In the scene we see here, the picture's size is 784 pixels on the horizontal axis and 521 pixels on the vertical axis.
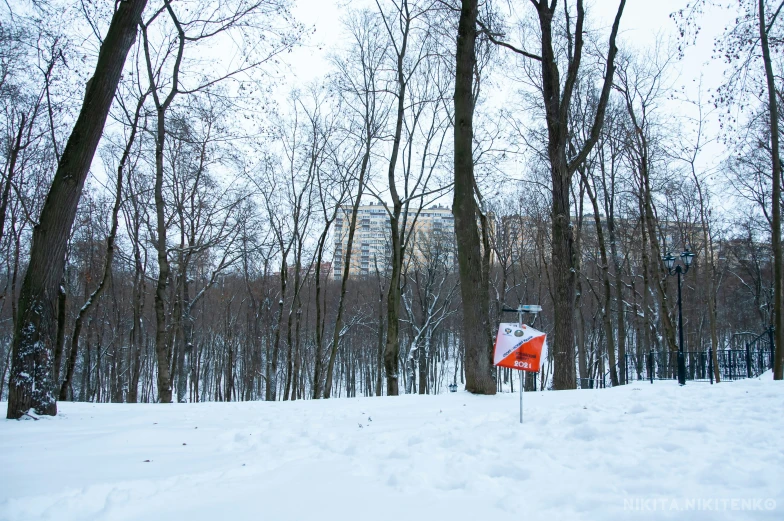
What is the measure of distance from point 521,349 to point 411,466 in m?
2.79

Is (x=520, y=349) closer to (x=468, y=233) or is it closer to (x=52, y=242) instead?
(x=468, y=233)

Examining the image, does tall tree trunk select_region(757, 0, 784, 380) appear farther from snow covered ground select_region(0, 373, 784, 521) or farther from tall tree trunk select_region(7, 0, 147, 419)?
tall tree trunk select_region(7, 0, 147, 419)

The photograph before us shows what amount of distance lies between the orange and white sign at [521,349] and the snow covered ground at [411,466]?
687 mm

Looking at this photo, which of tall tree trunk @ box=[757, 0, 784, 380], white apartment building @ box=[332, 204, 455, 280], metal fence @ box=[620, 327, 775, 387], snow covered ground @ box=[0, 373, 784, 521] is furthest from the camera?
white apartment building @ box=[332, 204, 455, 280]

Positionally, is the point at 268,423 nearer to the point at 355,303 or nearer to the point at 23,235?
the point at 23,235

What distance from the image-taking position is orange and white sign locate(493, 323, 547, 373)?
609 cm

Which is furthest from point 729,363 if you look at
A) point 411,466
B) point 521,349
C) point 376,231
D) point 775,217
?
point 376,231

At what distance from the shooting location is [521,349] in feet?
20.3

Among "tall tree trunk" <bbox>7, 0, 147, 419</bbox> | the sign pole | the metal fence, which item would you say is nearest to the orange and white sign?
the sign pole

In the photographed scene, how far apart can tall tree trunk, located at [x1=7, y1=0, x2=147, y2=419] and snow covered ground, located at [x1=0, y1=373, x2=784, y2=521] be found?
1.67 ft

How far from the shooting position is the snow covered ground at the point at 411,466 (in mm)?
2945

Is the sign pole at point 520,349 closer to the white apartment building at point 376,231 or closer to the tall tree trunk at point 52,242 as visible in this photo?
the tall tree trunk at point 52,242

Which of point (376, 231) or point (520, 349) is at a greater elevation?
point (376, 231)

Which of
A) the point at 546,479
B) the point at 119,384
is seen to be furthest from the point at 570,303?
the point at 119,384
